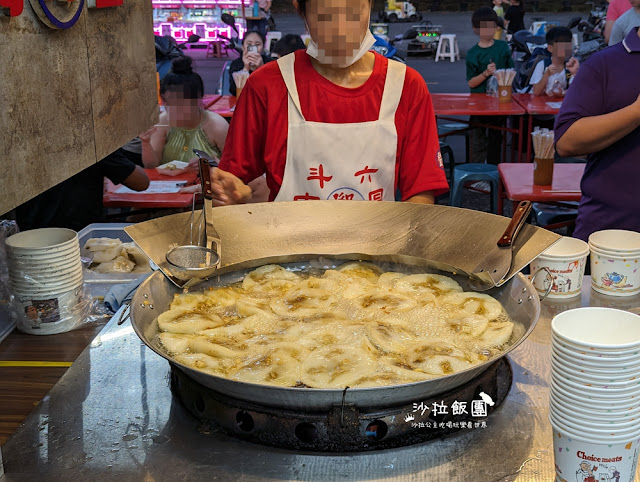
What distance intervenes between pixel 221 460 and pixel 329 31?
5.01 feet

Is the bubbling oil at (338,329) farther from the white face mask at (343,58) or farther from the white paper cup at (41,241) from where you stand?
the white face mask at (343,58)

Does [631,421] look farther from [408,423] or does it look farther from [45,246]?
[45,246]

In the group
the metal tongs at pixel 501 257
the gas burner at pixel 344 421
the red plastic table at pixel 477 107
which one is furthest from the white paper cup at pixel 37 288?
the red plastic table at pixel 477 107

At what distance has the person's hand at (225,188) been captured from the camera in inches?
96.9

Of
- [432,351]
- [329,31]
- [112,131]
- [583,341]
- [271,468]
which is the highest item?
[329,31]

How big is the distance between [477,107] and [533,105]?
Result: 25.0 inches

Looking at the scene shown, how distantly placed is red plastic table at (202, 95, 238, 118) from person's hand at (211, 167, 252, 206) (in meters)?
4.82

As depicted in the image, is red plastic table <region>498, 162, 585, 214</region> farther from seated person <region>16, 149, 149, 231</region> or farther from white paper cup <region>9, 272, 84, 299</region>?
white paper cup <region>9, 272, 84, 299</region>

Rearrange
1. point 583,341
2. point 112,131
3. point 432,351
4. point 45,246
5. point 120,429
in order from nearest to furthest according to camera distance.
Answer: point 583,341, point 120,429, point 432,351, point 45,246, point 112,131

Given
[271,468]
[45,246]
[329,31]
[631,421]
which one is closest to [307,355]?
[271,468]

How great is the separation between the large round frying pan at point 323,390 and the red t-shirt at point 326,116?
0.69 metres

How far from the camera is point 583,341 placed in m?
1.25

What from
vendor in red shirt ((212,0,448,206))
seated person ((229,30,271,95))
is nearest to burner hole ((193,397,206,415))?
vendor in red shirt ((212,0,448,206))

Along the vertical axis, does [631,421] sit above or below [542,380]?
above
